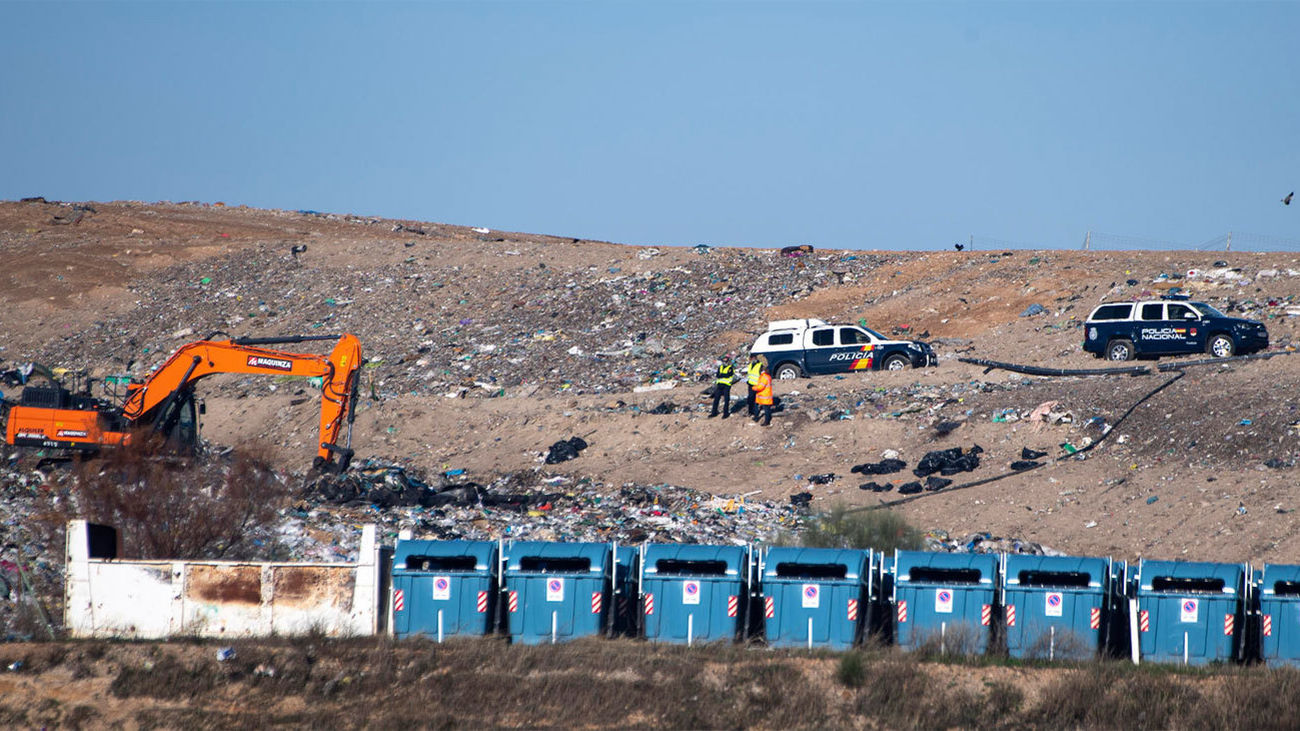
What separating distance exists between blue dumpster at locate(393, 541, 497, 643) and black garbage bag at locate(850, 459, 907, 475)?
10390 millimetres

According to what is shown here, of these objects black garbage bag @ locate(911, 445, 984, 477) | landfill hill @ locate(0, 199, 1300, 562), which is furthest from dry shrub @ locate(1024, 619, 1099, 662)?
black garbage bag @ locate(911, 445, 984, 477)

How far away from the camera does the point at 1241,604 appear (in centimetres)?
1206

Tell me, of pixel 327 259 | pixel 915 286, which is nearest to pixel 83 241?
pixel 327 259

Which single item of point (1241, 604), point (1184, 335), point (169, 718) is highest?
point (1184, 335)

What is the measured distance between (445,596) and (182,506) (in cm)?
436

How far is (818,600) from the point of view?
41.0 feet

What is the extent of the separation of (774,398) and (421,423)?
693 cm

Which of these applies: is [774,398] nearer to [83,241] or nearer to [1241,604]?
[1241,604]

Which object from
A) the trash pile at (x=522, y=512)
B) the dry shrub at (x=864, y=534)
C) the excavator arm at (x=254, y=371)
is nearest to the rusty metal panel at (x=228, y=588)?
the trash pile at (x=522, y=512)

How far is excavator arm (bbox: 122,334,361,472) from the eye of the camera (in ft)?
66.6

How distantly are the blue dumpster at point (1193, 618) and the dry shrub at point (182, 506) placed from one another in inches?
379

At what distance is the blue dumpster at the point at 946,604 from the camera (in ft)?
40.2

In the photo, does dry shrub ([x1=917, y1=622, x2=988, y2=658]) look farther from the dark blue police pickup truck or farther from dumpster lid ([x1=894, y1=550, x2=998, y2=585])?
the dark blue police pickup truck

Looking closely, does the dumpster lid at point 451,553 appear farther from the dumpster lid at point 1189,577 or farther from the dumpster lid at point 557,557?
the dumpster lid at point 1189,577
